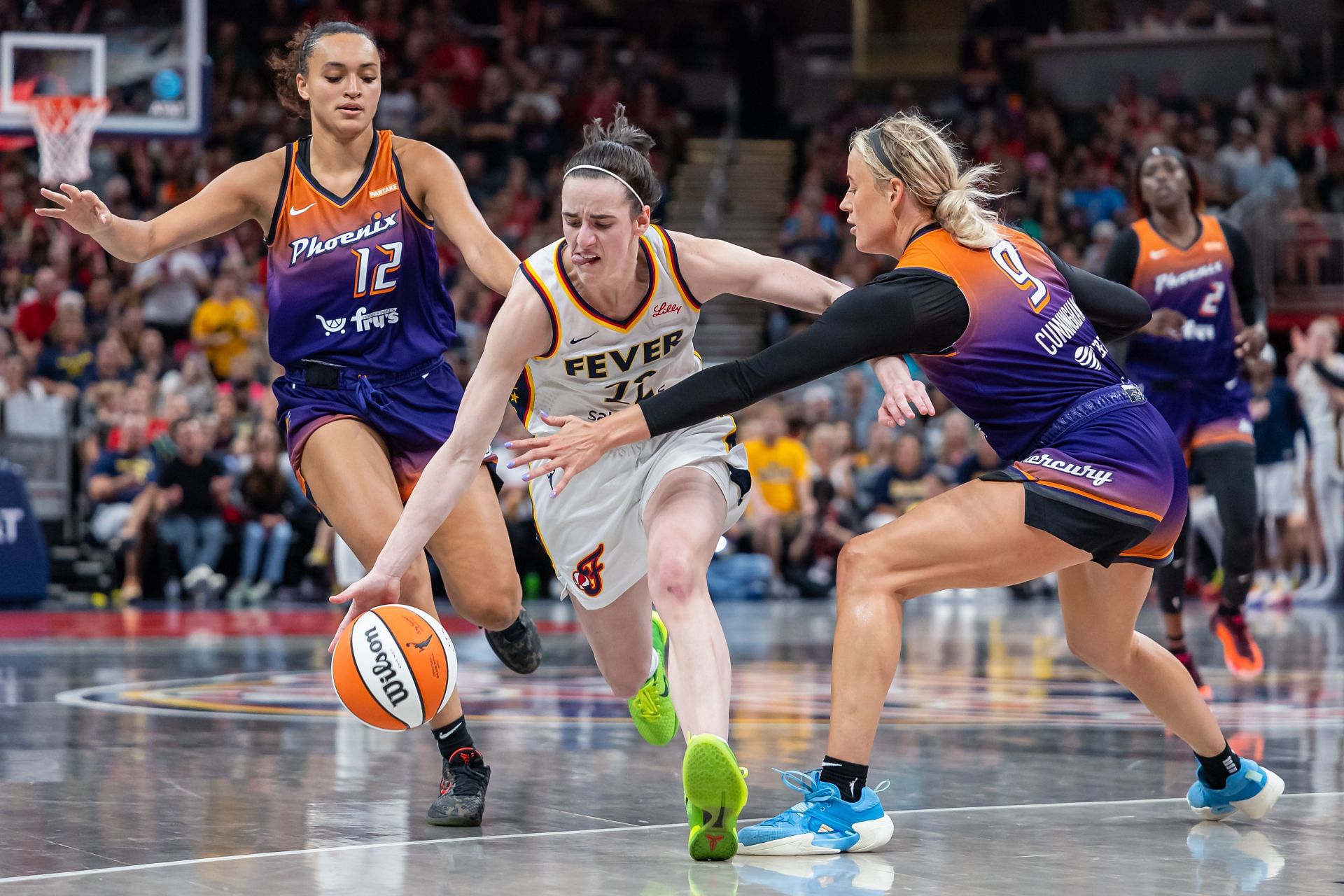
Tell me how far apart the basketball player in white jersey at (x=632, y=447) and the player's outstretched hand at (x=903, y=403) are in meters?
0.02

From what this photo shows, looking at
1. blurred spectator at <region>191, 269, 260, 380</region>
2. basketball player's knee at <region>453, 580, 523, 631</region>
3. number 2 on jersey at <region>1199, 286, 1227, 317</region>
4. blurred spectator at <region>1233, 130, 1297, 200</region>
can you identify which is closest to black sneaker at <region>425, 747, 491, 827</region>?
basketball player's knee at <region>453, 580, 523, 631</region>

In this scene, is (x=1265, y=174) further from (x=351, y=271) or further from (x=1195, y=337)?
(x=351, y=271)

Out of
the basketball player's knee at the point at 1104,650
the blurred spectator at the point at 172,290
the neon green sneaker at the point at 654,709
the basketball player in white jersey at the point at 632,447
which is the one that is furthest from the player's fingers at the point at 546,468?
the blurred spectator at the point at 172,290

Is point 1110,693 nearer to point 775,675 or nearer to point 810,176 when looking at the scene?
point 775,675

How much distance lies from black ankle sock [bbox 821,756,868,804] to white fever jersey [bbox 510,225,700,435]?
1.21 metres

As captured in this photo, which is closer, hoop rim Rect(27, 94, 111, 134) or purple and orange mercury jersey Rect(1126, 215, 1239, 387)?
purple and orange mercury jersey Rect(1126, 215, 1239, 387)

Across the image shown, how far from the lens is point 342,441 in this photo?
5.11 m

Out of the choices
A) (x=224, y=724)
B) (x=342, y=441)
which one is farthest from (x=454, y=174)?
(x=224, y=724)

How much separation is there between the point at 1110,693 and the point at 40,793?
506 cm

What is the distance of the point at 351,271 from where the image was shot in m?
5.29

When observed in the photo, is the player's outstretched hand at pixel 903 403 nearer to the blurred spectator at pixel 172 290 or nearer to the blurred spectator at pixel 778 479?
the blurred spectator at pixel 778 479

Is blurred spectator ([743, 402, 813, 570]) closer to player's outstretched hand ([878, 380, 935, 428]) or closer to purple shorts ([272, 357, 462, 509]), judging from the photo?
purple shorts ([272, 357, 462, 509])

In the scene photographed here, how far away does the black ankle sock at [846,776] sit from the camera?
170 inches

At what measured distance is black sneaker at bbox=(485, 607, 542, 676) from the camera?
5.64 m
